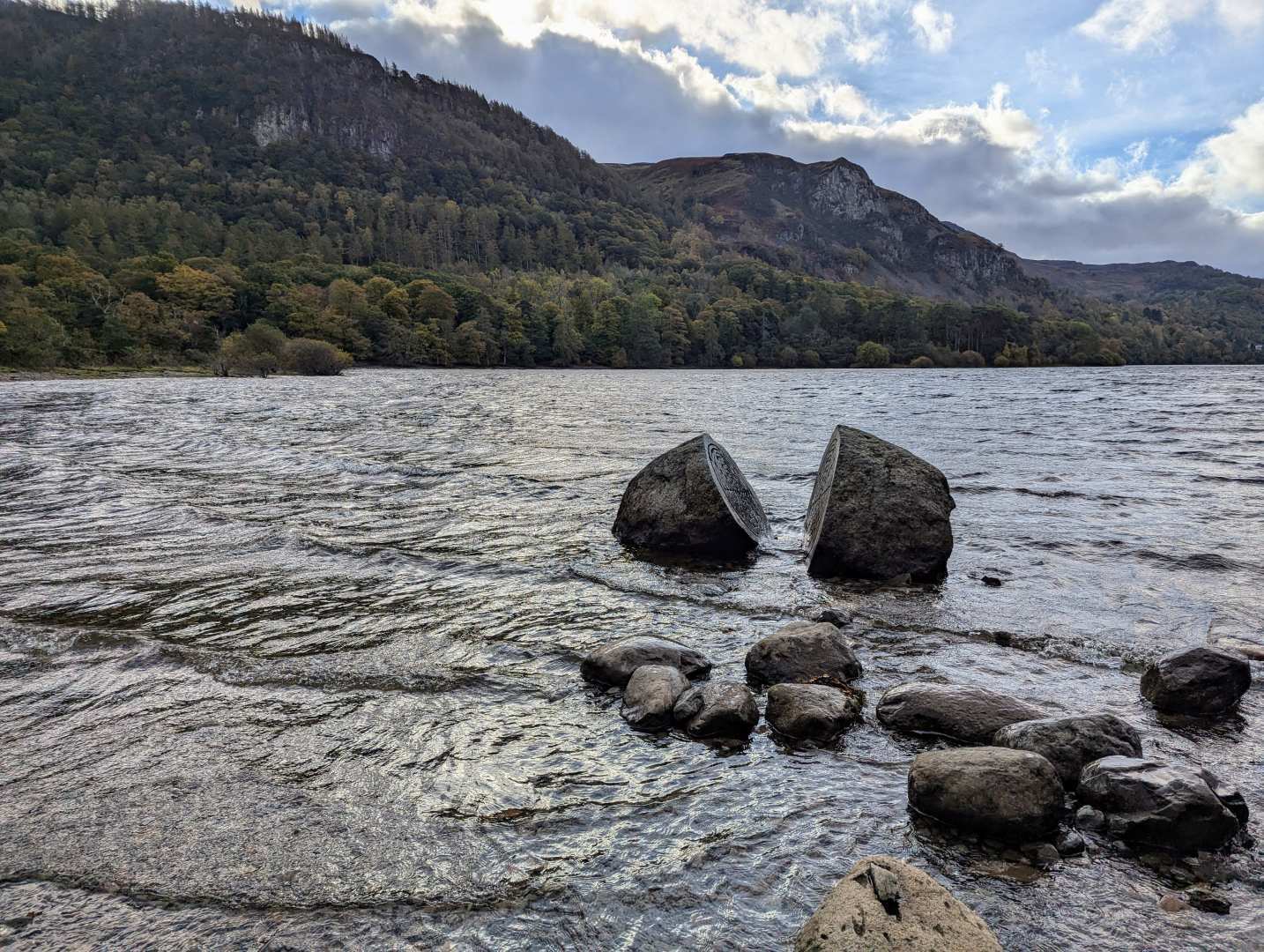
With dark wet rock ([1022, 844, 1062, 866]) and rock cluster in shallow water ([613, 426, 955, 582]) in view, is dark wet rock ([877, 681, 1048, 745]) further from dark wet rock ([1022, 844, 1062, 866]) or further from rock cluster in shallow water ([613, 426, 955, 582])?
rock cluster in shallow water ([613, 426, 955, 582])

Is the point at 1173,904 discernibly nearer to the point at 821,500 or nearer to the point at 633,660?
the point at 633,660

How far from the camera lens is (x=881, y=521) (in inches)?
362

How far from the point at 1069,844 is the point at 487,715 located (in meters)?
3.71

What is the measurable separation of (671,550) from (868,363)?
162786mm

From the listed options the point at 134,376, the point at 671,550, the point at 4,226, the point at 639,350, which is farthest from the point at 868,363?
the point at 4,226

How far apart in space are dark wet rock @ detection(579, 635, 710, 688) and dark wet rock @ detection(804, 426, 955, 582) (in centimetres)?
354

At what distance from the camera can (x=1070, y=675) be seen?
6.09 meters

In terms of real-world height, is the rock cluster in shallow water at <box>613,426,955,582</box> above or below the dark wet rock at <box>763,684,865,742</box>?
above

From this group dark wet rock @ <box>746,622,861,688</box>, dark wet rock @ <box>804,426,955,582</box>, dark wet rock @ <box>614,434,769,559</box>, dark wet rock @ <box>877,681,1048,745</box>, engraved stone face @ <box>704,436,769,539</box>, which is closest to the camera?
dark wet rock @ <box>877,681,1048,745</box>

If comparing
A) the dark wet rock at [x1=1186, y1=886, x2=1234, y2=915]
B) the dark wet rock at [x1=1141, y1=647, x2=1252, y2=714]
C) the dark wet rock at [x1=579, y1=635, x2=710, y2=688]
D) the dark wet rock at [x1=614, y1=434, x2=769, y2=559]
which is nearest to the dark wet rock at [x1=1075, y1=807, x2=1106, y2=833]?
the dark wet rock at [x1=1186, y1=886, x2=1234, y2=915]

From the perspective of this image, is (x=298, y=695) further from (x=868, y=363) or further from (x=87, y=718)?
(x=868, y=363)

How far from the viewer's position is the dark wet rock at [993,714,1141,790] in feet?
14.7

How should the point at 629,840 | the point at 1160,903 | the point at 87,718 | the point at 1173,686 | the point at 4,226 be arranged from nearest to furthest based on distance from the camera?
the point at 1160,903 < the point at 629,840 < the point at 87,718 < the point at 1173,686 < the point at 4,226

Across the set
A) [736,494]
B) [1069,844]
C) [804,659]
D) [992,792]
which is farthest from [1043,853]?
[736,494]
